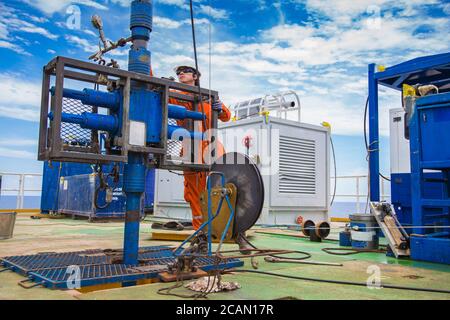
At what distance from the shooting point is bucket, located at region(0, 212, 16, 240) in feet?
15.9

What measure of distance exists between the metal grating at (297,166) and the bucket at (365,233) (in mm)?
2385

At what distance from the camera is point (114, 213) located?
8836 millimetres

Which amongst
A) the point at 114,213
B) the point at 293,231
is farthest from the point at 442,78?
the point at 114,213

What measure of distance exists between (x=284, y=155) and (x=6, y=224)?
4.46 m

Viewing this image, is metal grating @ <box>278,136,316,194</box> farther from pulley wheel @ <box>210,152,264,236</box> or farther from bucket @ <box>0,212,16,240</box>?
bucket @ <box>0,212,16,240</box>

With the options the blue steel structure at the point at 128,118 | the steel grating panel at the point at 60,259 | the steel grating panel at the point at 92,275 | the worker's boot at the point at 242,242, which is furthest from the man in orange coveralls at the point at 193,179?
the steel grating panel at the point at 92,275

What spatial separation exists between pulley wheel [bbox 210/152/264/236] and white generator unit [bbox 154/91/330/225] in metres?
3.17

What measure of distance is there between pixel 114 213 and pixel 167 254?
5821 millimetres

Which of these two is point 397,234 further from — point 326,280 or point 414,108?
point 326,280

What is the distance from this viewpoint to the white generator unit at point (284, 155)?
6.62 metres

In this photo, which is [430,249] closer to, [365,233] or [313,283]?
[365,233]

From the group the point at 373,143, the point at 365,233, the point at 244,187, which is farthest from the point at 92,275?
the point at 373,143

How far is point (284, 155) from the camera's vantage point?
6867mm

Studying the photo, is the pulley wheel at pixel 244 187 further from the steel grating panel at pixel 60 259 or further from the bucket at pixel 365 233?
the bucket at pixel 365 233
